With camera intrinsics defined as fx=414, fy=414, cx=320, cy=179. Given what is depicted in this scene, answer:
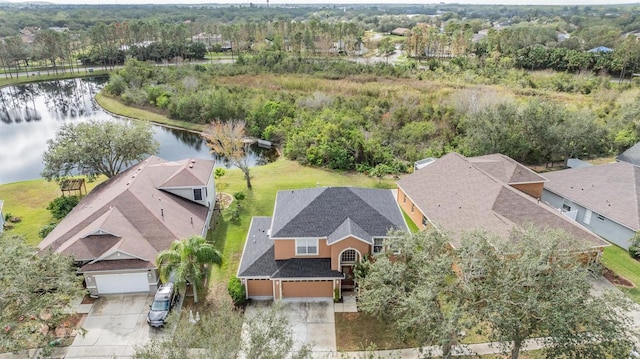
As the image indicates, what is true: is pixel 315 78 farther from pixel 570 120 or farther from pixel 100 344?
pixel 100 344

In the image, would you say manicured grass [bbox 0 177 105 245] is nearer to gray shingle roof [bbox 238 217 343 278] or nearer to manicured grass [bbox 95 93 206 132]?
gray shingle roof [bbox 238 217 343 278]

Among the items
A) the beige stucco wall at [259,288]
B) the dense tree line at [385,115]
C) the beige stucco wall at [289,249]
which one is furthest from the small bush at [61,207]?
the dense tree line at [385,115]

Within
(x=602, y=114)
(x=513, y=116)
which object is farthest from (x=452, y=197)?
(x=602, y=114)

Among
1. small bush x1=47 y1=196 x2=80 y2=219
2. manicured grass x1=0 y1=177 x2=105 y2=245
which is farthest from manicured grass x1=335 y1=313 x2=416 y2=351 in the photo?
small bush x1=47 y1=196 x2=80 y2=219

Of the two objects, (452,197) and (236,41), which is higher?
(236,41)

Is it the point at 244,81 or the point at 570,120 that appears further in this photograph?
the point at 244,81

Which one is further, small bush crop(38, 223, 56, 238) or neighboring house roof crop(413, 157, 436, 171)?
neighboring house roof crop(413, 157, 436, 171)

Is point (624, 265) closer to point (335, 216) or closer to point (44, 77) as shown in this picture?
point (335, 216)
